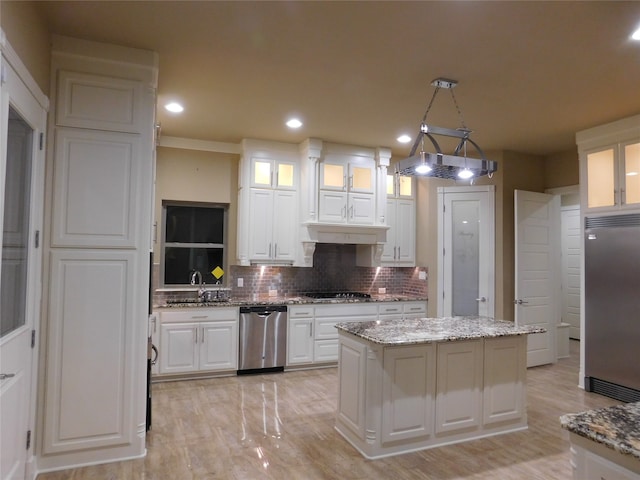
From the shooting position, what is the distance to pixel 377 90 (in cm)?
374

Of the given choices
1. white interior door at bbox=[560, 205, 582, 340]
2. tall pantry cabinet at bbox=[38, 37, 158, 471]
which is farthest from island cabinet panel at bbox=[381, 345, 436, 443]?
white interior door at bbox=[560, 205, 582, 340]

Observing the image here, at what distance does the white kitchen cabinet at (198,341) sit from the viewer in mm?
4832

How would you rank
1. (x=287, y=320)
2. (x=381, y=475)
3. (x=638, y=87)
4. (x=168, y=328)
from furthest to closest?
(x=287, y=320) → (x=168, y=328) → (x=638, y=87) → (x=381, y=475)

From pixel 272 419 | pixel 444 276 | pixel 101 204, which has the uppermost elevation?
pixel 101 204

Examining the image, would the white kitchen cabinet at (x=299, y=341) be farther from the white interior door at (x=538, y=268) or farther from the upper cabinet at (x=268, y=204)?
the white interior door at (x=538, y=268)

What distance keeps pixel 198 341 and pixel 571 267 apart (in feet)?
22.1

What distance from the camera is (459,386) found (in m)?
3.30

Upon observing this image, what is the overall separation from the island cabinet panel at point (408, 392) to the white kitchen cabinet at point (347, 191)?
2.68 meters

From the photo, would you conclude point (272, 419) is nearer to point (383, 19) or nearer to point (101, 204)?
point (101, 204)

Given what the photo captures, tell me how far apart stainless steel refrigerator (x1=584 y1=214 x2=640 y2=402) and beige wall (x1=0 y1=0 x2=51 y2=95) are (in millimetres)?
5221

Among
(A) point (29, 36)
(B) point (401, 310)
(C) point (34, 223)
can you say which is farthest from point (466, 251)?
(A) point (29, 36)

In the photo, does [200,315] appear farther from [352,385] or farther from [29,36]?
[29,36]

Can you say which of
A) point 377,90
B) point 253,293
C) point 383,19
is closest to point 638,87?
point 377,90

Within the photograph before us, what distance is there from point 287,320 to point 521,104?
347 cm
